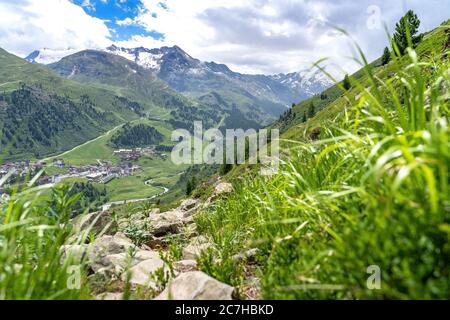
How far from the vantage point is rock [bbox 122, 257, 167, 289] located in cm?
494

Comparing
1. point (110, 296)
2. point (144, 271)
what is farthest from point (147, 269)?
point (110, 296)

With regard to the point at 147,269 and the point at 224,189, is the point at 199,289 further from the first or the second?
the point at 224,189

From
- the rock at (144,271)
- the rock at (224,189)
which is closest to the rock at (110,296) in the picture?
the rock at (144,271)

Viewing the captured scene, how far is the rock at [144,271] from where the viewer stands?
494 cm

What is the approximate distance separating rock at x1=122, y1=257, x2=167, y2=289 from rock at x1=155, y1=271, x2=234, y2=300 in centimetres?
63

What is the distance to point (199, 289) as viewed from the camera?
3.89 meters

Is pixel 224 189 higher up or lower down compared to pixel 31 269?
higher up

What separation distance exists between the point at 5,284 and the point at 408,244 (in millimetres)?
3055

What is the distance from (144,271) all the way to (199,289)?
161 cm

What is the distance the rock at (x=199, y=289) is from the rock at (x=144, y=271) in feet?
2.06

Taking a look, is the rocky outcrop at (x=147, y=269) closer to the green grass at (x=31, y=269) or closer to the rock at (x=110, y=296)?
the rock at (x=110, y=296)
